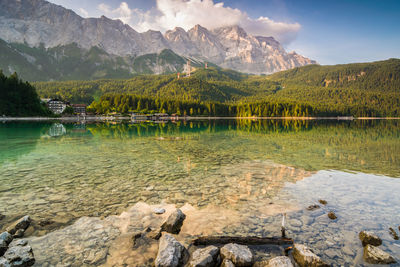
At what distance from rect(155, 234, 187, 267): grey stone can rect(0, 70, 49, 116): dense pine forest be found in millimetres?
154424

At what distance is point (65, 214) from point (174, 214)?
19.6 feet

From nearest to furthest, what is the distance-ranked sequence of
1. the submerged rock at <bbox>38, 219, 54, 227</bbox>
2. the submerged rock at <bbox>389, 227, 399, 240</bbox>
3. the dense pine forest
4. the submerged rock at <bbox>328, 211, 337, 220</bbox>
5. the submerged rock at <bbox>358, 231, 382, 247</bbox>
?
the submerged rock at <bbox>358, 231, 382, 247</bbox> < the submerged rock at <bbox>389, 227, 399, 240</bbox> < the submerged rock at <bbox>38, 219, 54, 227</bbox> < the submerged rock at <bbox>328, 211, 337, 220</bbox> < the dense pine forest

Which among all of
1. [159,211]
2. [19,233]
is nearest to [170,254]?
[159,211]

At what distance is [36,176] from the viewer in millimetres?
17906

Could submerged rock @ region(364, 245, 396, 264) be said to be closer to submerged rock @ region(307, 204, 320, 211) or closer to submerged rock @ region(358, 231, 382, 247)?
submerged rock @ region(358, 231, 382, 247)

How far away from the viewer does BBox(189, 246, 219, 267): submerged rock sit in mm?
7277

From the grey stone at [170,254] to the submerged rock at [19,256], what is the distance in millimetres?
4514

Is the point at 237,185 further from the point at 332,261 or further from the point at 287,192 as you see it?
the point at 332,261

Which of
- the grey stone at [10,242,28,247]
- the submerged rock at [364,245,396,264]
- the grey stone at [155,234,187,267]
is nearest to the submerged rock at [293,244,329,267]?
the submerged rock at [364,245,396,264]

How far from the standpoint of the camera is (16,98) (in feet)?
401

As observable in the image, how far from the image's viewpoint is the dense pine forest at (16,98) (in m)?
119

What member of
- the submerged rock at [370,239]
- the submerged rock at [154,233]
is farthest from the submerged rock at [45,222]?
the submerged rock at [370,239]

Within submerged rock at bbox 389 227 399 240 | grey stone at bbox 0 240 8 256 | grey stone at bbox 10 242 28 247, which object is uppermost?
grey stone at bbox 0 240 8 256

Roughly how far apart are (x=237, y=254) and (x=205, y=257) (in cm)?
117
